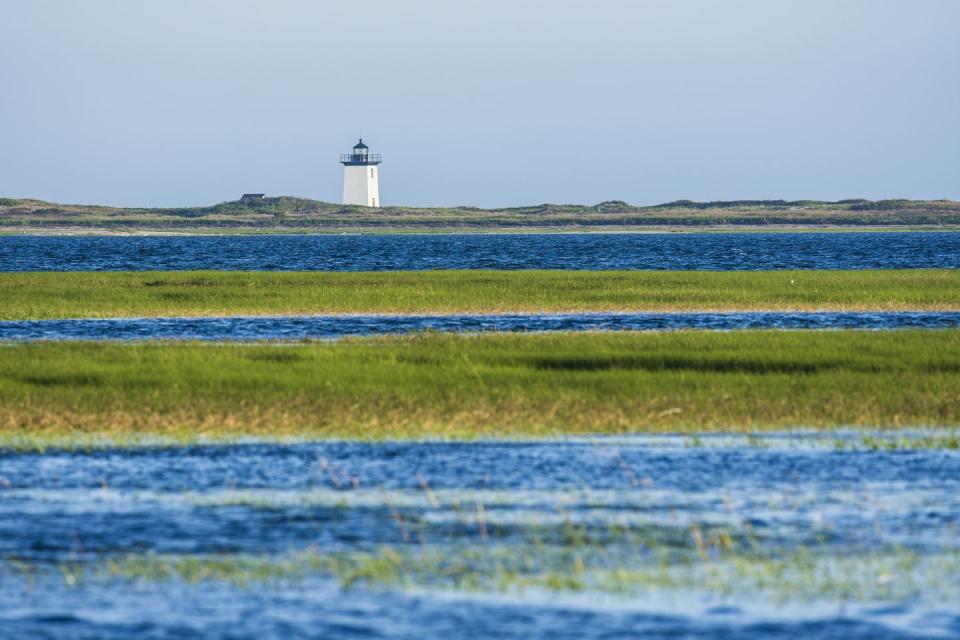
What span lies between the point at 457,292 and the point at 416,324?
12822 millimetres

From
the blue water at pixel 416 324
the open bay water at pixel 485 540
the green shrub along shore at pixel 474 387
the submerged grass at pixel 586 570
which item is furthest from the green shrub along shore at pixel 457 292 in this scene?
the submerged grass at pixel 586 570

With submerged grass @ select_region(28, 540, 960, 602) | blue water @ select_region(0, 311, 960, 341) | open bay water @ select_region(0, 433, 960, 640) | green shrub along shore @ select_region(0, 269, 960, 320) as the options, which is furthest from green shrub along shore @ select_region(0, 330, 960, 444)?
green shrub along shore @ select_region(0, 269, 960, 320)

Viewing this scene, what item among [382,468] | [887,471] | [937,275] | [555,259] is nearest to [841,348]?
[887,471]

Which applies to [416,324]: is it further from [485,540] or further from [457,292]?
[485,540]

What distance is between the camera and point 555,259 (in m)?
111

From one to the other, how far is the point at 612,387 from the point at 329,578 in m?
13.4

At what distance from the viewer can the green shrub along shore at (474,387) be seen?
25828 millimetres

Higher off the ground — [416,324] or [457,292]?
[457,292]

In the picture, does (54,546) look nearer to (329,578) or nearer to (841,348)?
(329,578)

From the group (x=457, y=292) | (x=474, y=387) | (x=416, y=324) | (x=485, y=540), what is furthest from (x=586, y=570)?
(x=457, y=292)

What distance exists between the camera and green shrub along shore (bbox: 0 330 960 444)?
84.7ft

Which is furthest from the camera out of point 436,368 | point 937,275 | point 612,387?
point 937,275

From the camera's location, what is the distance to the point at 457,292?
6069cm

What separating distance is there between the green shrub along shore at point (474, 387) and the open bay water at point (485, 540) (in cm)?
164
